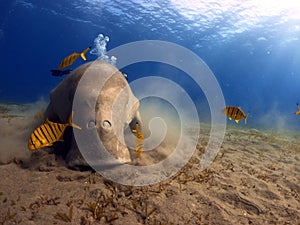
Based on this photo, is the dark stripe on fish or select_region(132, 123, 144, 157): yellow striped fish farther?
select_region(132, 123, 144, 157): yellow striped fish

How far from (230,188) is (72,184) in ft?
9.87

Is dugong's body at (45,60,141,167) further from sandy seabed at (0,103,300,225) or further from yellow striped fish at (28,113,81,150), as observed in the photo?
yellow striped fish at (28,113,81,150)

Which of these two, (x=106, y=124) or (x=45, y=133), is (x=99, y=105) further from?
(x=45, y=133)

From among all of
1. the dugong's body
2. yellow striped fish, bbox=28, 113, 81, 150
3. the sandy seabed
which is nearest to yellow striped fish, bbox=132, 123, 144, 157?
the dugong's body

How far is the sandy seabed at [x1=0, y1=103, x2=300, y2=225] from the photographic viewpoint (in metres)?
3.41

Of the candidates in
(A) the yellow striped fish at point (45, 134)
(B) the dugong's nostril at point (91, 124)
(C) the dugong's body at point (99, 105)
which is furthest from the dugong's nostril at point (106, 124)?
(A) the yellow striped fish at point (45, 134)

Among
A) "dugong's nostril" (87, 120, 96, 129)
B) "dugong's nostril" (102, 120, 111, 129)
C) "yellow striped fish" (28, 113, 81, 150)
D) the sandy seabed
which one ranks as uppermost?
"dugong's nostril" (102, 120, 111, 129)

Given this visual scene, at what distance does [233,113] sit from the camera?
581 centimetres

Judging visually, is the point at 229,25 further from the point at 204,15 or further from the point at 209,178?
the point at 209,178

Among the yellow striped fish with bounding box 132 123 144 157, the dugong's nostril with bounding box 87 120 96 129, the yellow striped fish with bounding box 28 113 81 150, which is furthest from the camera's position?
the yellow striped fish with bounding box 132 123 144 157

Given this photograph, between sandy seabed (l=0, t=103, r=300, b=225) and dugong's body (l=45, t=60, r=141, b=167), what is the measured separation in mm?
546

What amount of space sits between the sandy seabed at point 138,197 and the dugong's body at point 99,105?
1.79ft

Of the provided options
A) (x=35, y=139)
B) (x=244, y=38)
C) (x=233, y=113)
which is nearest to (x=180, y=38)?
(x=244, y=38)

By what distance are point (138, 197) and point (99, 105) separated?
210cm
